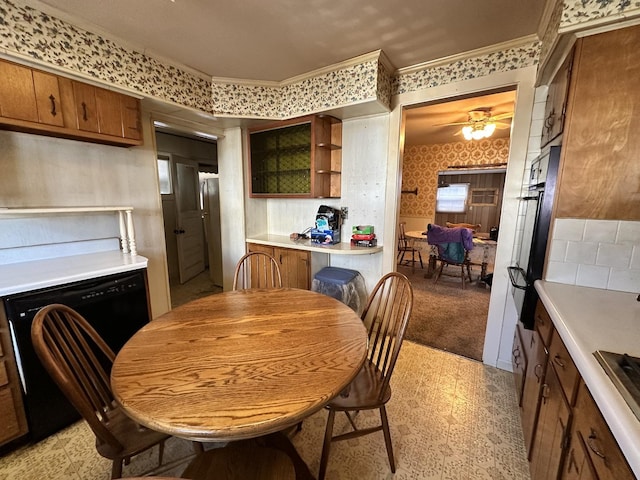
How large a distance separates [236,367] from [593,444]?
3.48 feet

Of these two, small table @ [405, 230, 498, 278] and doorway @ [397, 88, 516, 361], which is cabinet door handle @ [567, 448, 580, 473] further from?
small table @ [405, 230, 498, 278]

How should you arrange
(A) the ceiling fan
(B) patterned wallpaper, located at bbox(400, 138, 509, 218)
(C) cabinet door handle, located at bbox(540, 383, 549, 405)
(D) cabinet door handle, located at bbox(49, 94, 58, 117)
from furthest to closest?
1. (B) patterned wallpaper, located at bbox(400, 138, 509, 218)
2. (A) the ceiling fan
3. (D) cabinet door handle, located at bbox(49, 94, 58, 117)
4. (C) cabinet door handle, located at bbox(540, 383, 549, 405)

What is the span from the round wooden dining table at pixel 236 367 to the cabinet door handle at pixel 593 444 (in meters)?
0.64

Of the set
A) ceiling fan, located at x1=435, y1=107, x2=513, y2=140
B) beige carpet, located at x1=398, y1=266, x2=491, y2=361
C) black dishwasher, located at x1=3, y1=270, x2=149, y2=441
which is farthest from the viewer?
ceiling fan, located at x1=435, y1=107, x2=513, y2=140

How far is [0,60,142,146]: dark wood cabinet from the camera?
1.49 meters

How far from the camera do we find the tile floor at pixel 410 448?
53.4 inches

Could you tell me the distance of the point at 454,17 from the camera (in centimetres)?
162

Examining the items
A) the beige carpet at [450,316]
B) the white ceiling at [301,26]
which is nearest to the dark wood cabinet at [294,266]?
the beige carpet at [450,316]

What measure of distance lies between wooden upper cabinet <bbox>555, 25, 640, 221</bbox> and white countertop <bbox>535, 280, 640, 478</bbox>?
40 cm

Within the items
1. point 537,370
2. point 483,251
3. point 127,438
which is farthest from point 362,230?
point 483,251

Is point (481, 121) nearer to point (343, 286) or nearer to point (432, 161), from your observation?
point (432, 161)

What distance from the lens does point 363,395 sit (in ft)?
4.05

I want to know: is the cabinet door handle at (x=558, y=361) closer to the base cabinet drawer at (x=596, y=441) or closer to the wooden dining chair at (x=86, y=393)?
the base cabinet drawer at (x=596, y=441)

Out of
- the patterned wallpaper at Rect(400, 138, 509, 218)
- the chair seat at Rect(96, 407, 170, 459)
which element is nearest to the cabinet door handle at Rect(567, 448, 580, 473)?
the chair seat at Rect(96, 407, 170, 459)
